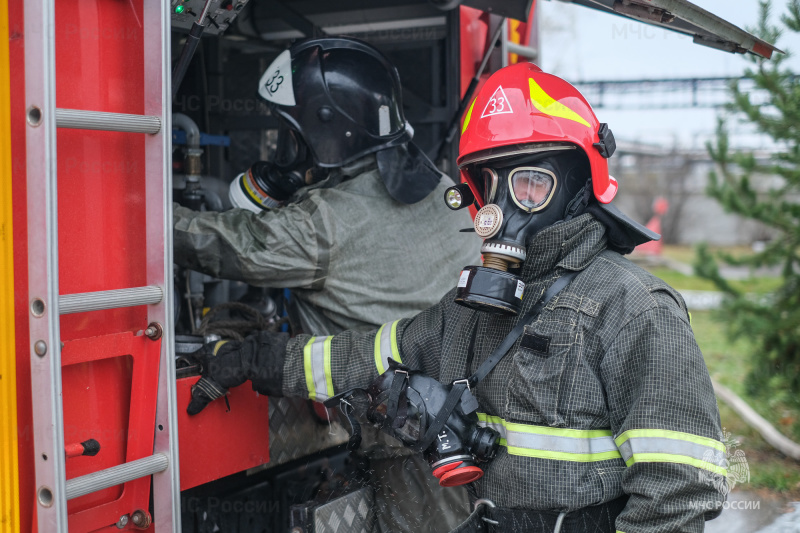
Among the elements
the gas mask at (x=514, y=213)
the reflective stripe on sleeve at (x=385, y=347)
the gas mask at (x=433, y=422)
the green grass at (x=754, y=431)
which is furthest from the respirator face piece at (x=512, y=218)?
the green grass at (x=754, y=431)

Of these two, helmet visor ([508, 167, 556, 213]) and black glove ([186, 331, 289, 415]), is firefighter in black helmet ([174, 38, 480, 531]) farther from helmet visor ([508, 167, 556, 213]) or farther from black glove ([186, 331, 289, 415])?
helmet visor ([508, 167, 556, 213])

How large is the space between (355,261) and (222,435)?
804mm

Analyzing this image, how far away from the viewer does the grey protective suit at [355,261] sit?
271cm

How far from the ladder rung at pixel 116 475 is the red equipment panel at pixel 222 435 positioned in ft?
1.61

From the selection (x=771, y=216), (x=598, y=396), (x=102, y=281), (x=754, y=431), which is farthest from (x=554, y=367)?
(x=754, y=431)

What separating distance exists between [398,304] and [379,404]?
31.1 inches

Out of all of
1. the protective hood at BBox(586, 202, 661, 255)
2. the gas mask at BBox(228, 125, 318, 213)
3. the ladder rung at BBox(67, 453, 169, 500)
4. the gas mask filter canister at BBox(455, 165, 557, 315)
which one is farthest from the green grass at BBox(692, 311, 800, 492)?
the ladder rung at BBox(67, 453, 169, 500)

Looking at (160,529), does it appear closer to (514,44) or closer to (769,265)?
(514,44)

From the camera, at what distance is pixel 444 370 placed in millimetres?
2330

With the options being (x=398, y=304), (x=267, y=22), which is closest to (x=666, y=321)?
(x=398, y=304)

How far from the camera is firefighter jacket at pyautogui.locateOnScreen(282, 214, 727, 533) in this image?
1.80 metres

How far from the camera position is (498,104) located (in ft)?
7.30

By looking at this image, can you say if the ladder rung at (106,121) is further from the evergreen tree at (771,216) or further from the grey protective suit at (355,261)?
the evergreen tree at (771,216)

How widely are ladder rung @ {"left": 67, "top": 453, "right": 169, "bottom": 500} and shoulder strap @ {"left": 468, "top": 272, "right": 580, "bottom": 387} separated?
877mm
